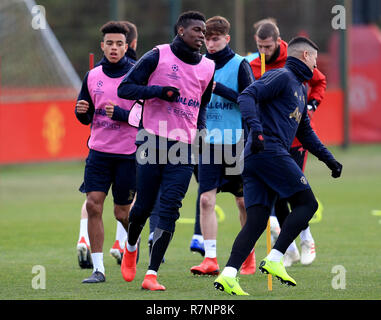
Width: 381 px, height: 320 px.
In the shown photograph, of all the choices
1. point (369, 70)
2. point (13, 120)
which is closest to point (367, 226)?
point (13, 120)

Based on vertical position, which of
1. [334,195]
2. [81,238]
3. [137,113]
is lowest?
[334,195]

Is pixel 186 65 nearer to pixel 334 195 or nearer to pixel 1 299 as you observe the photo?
pixel 1 299

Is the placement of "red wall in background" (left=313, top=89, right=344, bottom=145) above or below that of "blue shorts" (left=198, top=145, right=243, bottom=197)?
below

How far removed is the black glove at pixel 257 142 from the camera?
770cm

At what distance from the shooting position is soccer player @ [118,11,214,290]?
8359 mm

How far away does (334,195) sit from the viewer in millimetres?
17234

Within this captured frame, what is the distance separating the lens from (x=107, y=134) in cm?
928

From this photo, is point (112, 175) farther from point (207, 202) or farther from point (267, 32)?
point (267, 32)

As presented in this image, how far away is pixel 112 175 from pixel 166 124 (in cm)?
115

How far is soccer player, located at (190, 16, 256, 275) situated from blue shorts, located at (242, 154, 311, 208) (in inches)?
59.8

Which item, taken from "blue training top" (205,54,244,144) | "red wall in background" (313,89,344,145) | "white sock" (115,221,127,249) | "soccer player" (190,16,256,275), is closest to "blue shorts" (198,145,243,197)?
"soccer player" (190,16,256,275)

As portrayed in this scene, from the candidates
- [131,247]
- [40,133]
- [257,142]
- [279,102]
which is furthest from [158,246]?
[40,133]

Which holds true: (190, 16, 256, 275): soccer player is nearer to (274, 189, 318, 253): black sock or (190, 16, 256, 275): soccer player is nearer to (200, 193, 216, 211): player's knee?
(200, 193, 216, 211): player's knee
